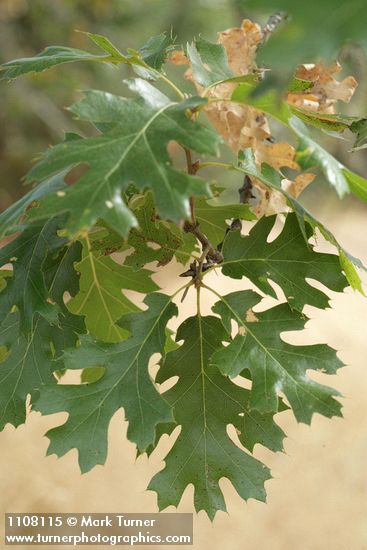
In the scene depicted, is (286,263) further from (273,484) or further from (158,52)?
(273,484)

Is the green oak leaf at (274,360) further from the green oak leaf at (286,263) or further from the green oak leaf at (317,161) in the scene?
the green oak leaf at (317,161)

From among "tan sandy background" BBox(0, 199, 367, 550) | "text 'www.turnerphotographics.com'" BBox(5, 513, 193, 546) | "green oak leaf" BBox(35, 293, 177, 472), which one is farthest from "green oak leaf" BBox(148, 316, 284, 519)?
"tan sandy background" BBox(0, 199, 367, 550)

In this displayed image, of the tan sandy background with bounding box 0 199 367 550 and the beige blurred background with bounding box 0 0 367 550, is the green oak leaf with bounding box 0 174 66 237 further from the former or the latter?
the tan sandy background with bounding box 0 199 367 550

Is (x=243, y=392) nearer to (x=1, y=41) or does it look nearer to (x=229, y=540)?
(x=229, y=540)

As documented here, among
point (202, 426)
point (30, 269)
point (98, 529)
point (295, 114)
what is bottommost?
point (98, 529)

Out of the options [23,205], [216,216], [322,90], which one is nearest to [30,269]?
[23,205]

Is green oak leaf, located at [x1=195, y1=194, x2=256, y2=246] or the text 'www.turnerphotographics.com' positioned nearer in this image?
green oak leaf, located at [x1=195, y1=194, x2=256, y2=246]
